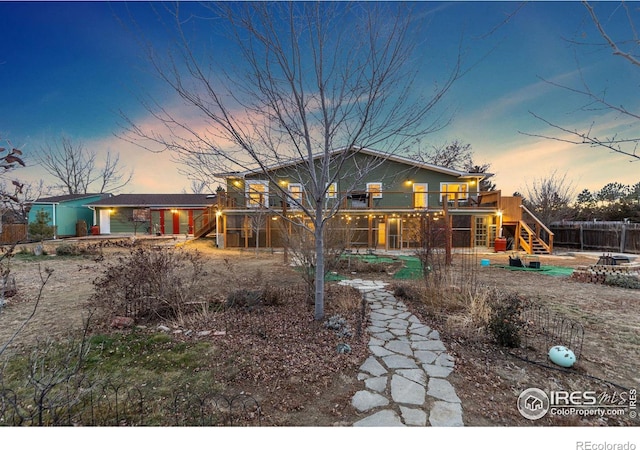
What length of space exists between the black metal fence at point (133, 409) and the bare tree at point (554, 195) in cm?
2214

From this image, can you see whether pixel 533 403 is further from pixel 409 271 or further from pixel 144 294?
pixel 409 271

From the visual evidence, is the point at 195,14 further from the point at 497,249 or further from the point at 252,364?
the point at 497,249

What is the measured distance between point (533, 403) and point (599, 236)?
1943cm

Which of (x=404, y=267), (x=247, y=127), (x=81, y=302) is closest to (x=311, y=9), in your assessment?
(x=247, y=127)

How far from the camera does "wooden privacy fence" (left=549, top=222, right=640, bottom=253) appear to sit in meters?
14.1

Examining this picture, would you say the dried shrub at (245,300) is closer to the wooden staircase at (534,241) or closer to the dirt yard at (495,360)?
the dirt yard at (495,360)

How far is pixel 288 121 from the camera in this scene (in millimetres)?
3785

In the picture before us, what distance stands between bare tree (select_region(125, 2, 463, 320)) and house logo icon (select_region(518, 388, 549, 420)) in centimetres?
253

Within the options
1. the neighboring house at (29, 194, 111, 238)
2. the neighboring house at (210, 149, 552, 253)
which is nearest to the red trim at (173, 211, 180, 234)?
the neighboring house at (29, 194, 111, 238)

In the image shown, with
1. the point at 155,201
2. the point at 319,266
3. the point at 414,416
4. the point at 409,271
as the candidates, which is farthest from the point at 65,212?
the point at 414,416

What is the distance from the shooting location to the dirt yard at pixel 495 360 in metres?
2.22

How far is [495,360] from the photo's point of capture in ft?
10.2

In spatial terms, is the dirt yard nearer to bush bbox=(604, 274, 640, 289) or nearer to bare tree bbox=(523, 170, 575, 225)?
bush bbox=(604, 274, 640, 289)

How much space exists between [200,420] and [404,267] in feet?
28.5
